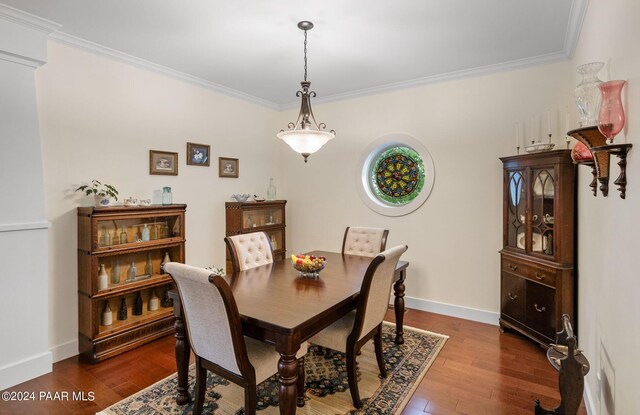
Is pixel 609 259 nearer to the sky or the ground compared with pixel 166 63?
nearer to the ground

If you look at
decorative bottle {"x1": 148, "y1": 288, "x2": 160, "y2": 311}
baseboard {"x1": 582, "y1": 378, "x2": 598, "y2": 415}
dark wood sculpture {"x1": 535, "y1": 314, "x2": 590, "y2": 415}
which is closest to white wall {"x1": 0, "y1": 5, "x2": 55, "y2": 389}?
decorative bottle {"x1": 148, "y1": 288, "x2": 160, "y2": 311}

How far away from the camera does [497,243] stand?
11.5 ft

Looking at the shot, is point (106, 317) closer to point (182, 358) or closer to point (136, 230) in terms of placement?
point (136, 230)

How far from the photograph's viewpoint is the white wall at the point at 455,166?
3.41 meters

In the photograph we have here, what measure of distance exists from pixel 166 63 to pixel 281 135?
1746mm

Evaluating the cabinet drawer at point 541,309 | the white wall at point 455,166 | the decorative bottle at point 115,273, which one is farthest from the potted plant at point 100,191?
the cabinet drawer at point 541,309

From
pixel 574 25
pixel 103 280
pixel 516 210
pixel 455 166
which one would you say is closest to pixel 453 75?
pixel 455 166

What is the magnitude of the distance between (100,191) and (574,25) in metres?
4.17

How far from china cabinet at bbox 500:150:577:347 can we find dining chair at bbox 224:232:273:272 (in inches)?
91.7

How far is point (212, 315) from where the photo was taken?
173 centimetres

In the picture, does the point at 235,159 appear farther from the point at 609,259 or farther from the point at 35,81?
the point at 609,259

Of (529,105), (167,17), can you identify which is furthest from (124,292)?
(529,105)

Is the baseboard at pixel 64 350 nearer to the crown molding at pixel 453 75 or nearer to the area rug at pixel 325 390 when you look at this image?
the area rug at pixel 325 390

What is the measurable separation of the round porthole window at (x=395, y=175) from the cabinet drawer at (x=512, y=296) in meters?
1.21
